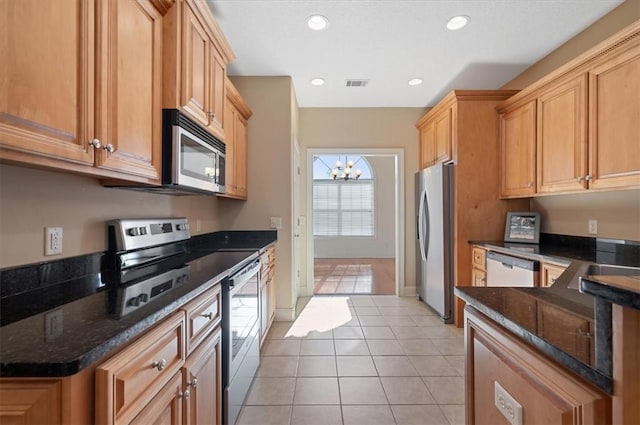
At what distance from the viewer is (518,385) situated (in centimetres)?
74

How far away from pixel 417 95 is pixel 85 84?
12.6ft

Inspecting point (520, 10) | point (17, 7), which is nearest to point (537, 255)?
point (520, 10)

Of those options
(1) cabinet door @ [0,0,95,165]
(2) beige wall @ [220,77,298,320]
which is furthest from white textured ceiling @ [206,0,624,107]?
(1) cabinet door @ [0,0,95,165]

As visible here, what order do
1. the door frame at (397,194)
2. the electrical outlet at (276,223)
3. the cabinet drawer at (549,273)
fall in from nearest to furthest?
the cabinet drawer at (549,273) < the electrical outlet at (276,223) < the door frame at (397,194)

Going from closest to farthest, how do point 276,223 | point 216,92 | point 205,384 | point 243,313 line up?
point 205,384, point 243,313, point 216,92, point 276,223

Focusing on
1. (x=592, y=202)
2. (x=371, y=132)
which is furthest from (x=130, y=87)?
(x=371, y=132)

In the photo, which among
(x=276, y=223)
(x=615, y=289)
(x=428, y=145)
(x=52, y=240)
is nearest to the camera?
(x=615, y=289)

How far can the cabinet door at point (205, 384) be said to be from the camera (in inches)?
47.1

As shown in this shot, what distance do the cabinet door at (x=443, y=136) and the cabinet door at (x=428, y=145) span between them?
0.10 metres

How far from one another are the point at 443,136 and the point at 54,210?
364 centimetres

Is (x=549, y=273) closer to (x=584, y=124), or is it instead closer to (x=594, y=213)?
(x=594, y=213)

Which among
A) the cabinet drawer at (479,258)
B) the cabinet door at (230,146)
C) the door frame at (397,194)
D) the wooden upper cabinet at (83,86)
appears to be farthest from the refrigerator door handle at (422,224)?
the wooden upper cabinet at (83,86)

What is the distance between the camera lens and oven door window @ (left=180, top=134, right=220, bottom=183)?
65.9 inches

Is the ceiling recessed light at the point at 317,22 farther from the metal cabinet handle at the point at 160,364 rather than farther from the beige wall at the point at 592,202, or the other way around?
the metal cabinet handle at the point at 160,364
